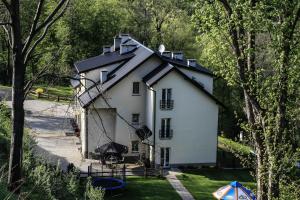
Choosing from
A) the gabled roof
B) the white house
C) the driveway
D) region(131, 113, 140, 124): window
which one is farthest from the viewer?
region(131, 113, 140, 124): window

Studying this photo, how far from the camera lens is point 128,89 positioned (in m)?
36.0

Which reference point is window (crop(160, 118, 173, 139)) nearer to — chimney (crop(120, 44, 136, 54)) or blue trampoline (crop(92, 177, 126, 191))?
blue trampoline (crop(92, 177, 126, 191))

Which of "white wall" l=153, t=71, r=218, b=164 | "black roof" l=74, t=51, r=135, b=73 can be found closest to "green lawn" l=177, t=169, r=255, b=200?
"white wall" l=153, t=71, r=218, b=164

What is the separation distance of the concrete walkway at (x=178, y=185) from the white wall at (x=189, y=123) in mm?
2104

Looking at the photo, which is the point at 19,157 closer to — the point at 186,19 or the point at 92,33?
the point at 92,33

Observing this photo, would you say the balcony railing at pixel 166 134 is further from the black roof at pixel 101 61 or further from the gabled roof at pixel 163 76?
the black roof at pixel 101 61

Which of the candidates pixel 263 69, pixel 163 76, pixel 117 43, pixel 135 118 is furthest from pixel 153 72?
pixel 263 69

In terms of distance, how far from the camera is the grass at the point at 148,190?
90.4 ft

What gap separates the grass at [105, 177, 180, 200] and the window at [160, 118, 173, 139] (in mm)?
4394

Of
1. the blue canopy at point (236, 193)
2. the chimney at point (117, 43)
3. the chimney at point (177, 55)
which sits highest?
the chimney at point (117, 43)

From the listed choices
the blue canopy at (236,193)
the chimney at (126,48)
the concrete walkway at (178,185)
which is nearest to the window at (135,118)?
the concrete walkway at (178,185)

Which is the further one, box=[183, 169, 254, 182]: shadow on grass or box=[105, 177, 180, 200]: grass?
box=[183, 169, 254, 182]: shadow on grass

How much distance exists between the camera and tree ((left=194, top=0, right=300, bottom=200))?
13805mm

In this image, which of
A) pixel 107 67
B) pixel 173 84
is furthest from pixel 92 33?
pixel 173 84
